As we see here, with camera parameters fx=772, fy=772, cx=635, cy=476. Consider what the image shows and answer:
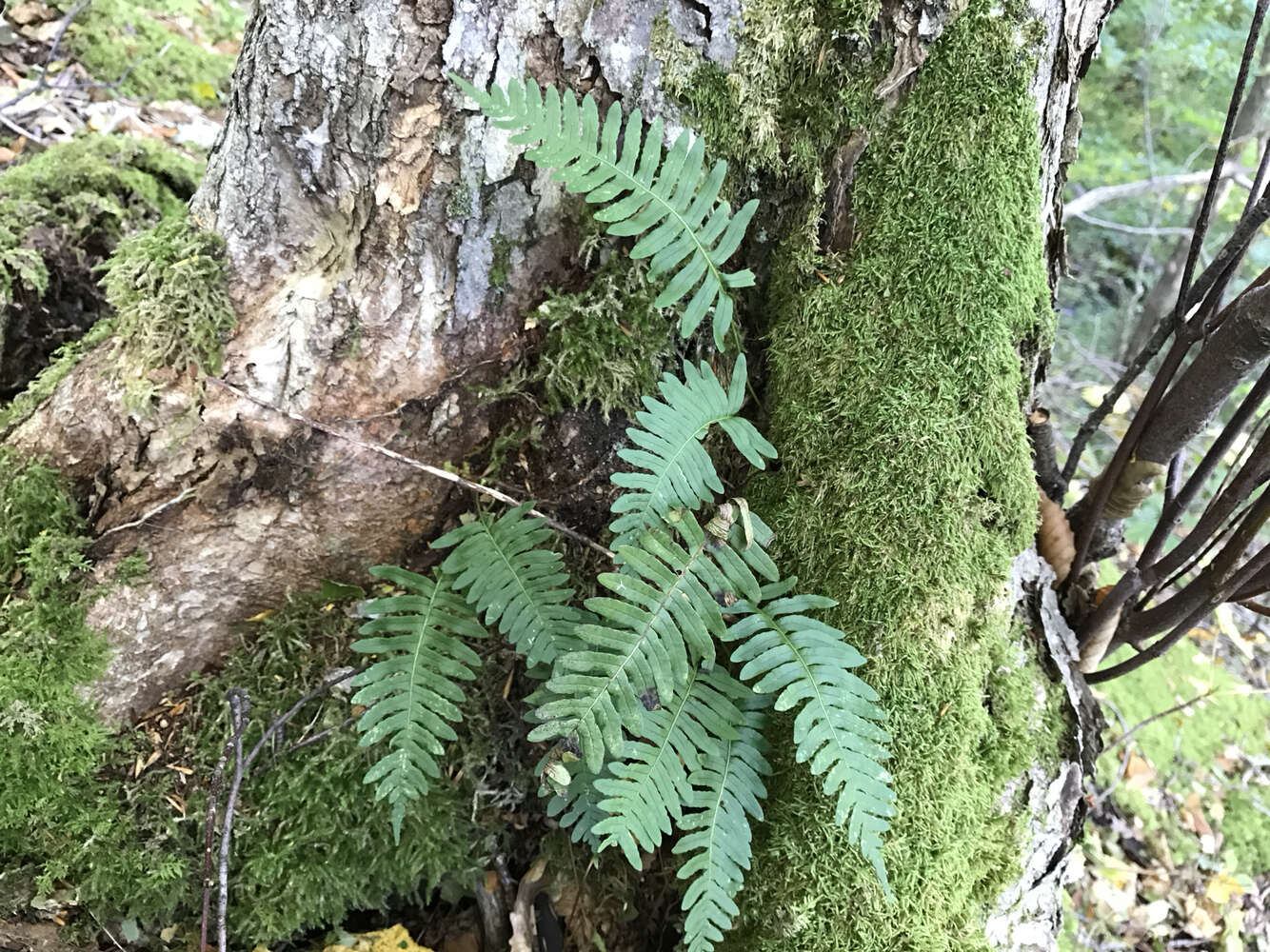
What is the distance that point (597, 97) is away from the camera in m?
1.76

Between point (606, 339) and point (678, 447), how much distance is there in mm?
403

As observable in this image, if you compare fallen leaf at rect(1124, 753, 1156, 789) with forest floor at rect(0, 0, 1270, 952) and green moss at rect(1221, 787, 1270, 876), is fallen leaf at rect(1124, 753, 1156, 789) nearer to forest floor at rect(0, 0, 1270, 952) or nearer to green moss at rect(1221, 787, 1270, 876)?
forest floor at rect(0, 0, 1270, 952)

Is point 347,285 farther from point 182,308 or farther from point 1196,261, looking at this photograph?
point 1196,261

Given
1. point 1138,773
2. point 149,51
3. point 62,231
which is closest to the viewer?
point 62,231

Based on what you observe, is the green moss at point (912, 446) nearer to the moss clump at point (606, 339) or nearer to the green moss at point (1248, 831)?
the moss clump at point (606, 339)

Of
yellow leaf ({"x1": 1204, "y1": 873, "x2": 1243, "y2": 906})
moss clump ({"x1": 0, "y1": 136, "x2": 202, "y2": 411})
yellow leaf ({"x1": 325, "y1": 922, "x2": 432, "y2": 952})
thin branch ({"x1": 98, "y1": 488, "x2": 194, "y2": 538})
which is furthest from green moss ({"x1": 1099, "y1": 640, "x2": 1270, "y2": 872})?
moss clump ({"x1": 0, "y1": 136, "x2": 202, "y2": 411})

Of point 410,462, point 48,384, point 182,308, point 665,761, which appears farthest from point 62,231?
point 665,761

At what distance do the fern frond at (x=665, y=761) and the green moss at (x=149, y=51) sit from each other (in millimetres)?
3707

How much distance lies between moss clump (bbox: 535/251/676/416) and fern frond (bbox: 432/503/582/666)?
0.33m

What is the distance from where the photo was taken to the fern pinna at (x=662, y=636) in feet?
5.16

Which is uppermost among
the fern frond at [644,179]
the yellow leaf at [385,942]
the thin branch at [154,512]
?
the fern frond at [644,179]

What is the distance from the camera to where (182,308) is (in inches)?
72.6

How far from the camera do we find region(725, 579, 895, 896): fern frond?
5.16 feet

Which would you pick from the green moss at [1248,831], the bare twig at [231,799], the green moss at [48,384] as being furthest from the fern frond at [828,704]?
the green moss at [1248,831]
